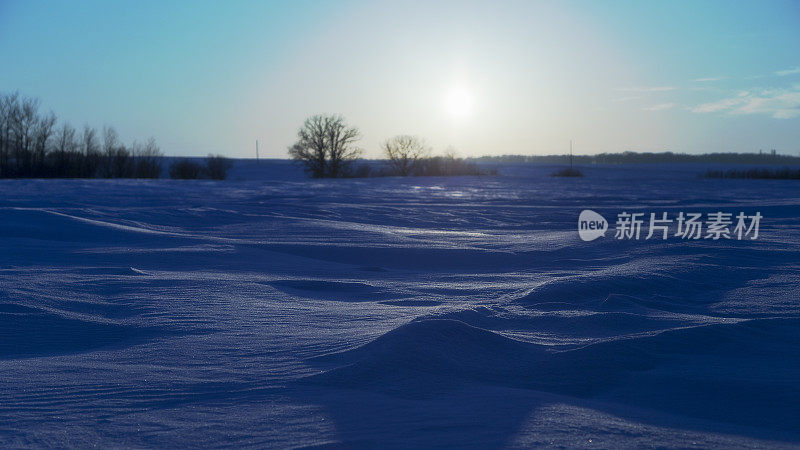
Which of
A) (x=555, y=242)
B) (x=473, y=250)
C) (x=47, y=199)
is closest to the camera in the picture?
(x=473, y=250)

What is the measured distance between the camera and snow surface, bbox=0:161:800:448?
2133mm

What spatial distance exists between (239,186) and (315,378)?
1906 cm

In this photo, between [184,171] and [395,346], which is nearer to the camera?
[395,346]

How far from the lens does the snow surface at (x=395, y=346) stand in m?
2.13

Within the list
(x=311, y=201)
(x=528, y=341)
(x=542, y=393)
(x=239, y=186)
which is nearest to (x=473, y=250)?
(x=528, y=341)

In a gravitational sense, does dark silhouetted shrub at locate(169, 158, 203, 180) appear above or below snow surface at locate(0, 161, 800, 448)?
above

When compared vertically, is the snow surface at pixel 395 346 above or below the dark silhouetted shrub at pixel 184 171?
below

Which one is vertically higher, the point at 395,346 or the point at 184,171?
the point at 184,171

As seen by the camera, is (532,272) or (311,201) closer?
(532,272)

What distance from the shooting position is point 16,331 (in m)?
3.29

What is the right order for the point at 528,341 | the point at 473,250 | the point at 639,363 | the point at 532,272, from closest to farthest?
1. the point at 639,363
2. the point at 528,341
3. the point at 532,272
4. the point at 473,250

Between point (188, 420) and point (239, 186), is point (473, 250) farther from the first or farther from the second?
point (239, 186)

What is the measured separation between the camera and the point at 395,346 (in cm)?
286

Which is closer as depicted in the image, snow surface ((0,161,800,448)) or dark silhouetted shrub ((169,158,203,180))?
snow surface ((0,161,800,448))
